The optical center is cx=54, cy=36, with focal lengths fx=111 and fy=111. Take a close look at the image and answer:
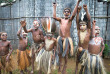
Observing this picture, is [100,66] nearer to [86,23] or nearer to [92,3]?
[86,23]

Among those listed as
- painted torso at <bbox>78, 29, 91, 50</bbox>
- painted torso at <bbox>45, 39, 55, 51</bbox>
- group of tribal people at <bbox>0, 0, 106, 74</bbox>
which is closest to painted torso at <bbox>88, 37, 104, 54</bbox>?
group of tribal people at <bbox>0, 0, 106, 74</bbox>

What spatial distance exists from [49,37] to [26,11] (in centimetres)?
363

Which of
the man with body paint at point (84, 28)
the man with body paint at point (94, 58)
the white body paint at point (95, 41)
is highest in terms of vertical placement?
the man with body paint at point (84, 28)

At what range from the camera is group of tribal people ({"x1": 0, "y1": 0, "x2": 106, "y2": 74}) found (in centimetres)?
260

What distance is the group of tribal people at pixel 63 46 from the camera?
260 cm

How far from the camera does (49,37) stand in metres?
2.91

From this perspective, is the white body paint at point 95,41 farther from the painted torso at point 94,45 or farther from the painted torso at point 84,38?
the painted torso at point 84,38

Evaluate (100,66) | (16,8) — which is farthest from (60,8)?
(100,66)

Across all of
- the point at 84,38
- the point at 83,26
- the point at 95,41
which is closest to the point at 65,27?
the point at 83,26

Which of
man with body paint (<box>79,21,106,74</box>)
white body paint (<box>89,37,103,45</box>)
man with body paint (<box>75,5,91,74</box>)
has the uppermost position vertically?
man with body paint (<box>75,5,91,74</box>)

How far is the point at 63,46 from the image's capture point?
110 inches

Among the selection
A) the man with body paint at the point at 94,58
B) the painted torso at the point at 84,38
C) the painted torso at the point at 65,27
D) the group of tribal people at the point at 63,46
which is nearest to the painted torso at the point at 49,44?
the group of tribal people at the point at 63,46

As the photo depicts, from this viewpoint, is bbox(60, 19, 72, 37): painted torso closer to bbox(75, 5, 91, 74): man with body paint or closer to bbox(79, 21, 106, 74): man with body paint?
bbox(75, 5, 91, 74): man with body paint

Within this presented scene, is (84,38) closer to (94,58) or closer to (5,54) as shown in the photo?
(94,58)
